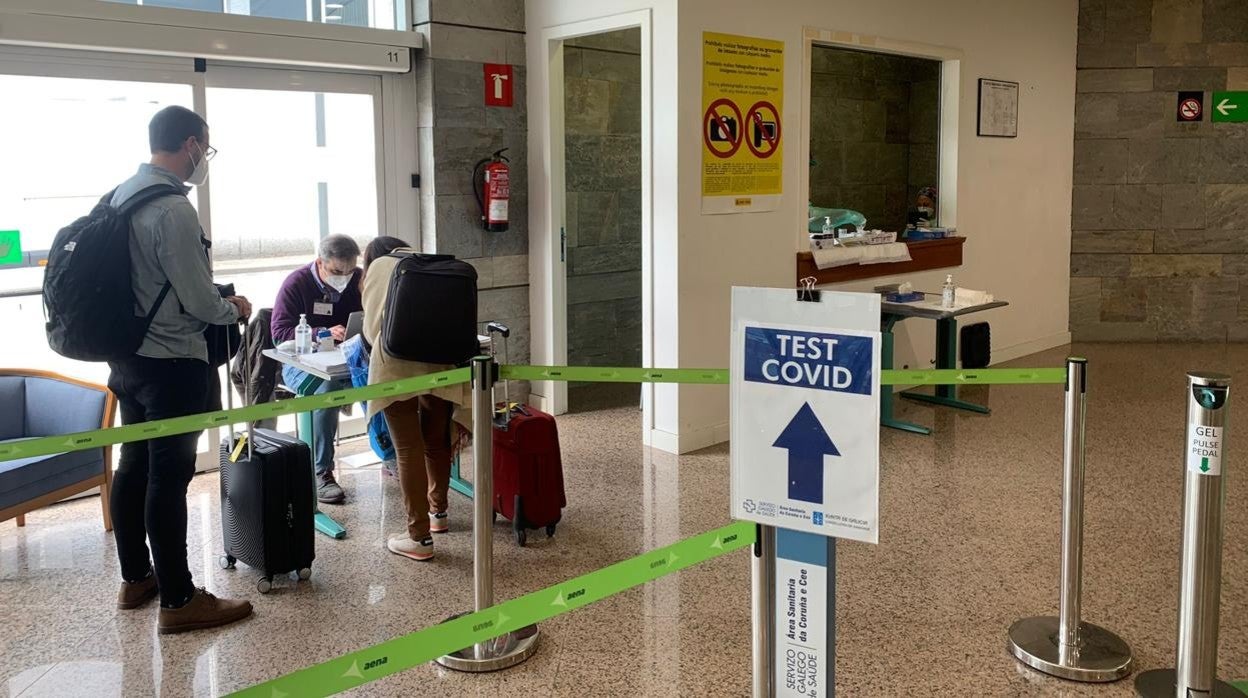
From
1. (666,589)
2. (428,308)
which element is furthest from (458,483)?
(666,589)

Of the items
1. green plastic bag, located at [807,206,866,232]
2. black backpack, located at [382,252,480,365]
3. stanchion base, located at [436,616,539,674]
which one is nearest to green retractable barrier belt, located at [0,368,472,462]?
black backpack, located at [382,252,480,365]

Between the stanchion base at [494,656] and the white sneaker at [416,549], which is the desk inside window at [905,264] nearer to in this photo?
the white sneaker at [416,549]

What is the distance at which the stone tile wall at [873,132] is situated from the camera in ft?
27.1

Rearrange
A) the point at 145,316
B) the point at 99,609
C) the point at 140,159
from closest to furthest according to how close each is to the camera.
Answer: the point at 145,316
the point at 99,609
the point at 140,159

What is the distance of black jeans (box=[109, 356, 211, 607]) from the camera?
3385 mm

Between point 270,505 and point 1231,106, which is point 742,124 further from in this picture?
point 1231,106

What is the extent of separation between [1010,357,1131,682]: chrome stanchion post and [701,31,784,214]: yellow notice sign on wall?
9.43 feet

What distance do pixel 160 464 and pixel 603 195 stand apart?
425cm

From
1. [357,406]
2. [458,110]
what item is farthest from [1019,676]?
[458,110]

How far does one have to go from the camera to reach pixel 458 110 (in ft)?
19.6

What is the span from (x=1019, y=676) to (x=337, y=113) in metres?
4.29

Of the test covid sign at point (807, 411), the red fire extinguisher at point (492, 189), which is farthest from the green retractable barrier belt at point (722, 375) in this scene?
the red fire extinguisher at point (492, 189)

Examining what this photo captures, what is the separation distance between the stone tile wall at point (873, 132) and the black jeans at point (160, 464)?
18.5 ft

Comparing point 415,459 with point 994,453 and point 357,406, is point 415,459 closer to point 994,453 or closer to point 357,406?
point 357,406
